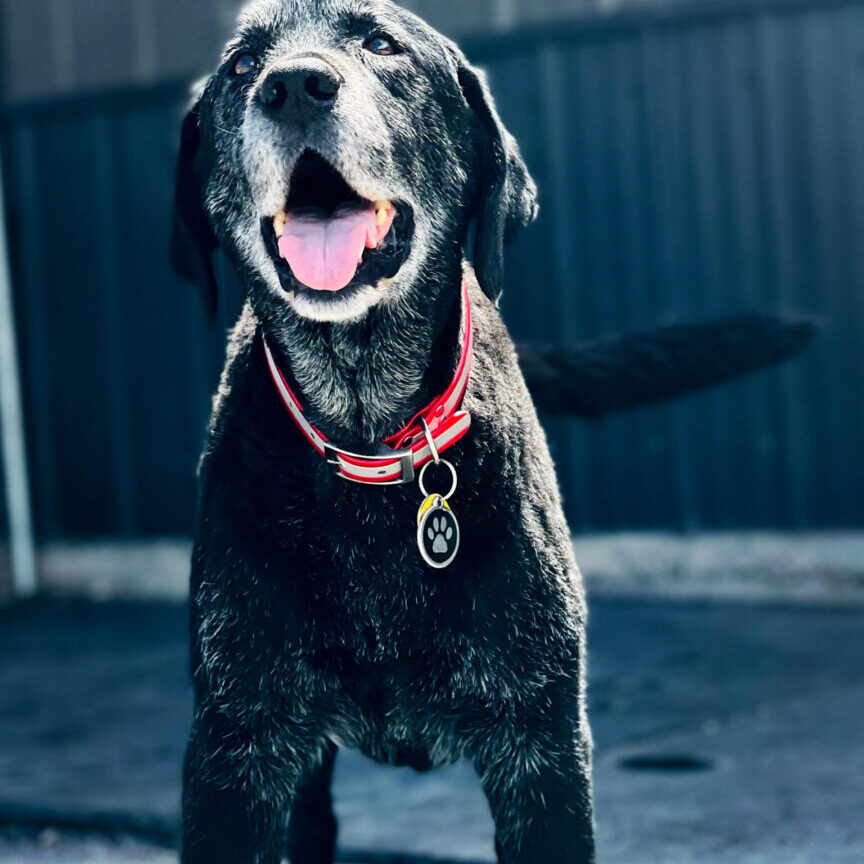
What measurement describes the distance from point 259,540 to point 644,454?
5.23 metres

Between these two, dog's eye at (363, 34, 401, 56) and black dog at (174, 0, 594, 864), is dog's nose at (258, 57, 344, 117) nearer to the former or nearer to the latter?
black dog at (174, 0, 594, 864)

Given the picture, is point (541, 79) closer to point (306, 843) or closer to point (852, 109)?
point (852, 109)

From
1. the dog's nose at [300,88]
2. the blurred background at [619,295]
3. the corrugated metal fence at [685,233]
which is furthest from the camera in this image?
the corrugated metal fence at [685,233]

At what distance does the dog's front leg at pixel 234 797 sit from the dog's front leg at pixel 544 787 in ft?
1.26

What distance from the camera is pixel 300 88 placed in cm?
240

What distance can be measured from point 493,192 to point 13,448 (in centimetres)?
696

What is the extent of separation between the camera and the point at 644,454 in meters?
7.66

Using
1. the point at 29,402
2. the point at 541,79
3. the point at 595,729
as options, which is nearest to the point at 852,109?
the point at 541,79

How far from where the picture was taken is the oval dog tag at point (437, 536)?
2.60 m

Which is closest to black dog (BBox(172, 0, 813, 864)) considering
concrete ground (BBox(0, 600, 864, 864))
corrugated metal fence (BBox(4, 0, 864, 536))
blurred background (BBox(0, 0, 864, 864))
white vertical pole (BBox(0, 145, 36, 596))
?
concrete ground (BBox(0, 600, 864, 864))

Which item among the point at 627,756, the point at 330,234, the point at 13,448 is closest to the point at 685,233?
the point at 627,756

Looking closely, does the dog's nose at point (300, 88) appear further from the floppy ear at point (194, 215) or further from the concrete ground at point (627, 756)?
the concrete ground at point (627, 756)

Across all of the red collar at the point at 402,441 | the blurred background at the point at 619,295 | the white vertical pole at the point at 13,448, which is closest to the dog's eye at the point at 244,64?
the red collar at the point at 402,441

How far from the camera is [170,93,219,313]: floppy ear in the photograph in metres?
A: 2.91
